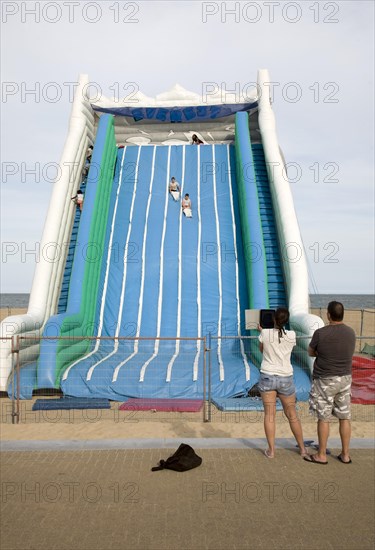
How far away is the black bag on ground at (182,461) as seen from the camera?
568 cm

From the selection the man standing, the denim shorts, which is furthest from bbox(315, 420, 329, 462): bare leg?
the denim shorts

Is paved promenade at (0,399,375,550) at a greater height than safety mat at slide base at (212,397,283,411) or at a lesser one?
lesser

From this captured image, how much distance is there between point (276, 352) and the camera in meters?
6.09

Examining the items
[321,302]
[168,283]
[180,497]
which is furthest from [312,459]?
[321,302]

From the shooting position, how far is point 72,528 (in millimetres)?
4391

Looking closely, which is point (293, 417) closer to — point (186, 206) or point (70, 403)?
point (70, 403)

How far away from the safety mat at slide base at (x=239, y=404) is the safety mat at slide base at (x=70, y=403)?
1.84 metres

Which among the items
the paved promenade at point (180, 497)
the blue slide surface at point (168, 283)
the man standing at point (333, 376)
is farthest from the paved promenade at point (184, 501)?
the blue slide surface at point (168, 283)

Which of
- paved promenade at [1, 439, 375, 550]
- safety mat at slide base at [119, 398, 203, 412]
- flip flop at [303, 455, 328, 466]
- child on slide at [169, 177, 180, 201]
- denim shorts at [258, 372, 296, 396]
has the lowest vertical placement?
paved promenade at [1, 439, 375, 550]

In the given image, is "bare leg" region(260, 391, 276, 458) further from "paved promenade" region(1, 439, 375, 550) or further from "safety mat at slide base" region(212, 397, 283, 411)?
"safety mat at slide base" region(212, 397, 283, 411)

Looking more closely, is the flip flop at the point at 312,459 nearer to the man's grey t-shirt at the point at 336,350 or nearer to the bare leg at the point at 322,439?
the bare leg at the point at 322,439

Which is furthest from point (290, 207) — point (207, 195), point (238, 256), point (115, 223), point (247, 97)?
point (247, 97)

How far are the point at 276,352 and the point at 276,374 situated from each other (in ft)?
0.80

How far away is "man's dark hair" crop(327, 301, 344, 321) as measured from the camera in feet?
19.1
